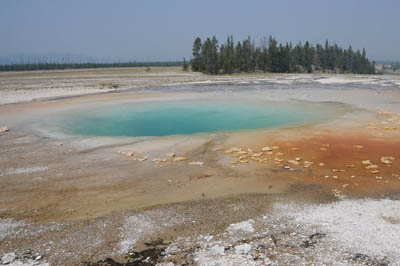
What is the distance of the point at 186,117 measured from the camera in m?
18.5

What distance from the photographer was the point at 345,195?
7020 mm

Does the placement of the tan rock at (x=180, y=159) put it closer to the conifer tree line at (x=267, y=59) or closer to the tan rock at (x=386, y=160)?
the tan rock at (x=386, y=160)

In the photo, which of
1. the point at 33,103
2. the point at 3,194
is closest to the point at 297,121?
the point at 3,194

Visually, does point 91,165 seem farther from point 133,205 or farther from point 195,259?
point 195,259

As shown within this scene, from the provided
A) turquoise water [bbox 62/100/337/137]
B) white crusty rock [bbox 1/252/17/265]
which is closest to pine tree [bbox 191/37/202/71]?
turquoise water [bbox 62/100/337/137]

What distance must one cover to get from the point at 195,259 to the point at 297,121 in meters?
12.1

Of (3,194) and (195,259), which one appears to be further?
(3,194)

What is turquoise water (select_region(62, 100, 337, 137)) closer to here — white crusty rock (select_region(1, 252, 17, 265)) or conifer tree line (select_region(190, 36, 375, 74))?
white crusty rock (select_region(1, 252, 17, 265))

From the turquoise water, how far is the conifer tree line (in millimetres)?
50867

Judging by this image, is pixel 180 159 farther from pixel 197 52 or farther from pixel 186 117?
pixel 197 52

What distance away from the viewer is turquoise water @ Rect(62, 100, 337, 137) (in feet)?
49.4

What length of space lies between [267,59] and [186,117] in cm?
6458

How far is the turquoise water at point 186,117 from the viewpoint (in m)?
15.1

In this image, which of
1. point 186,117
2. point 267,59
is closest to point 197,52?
point 267,59
